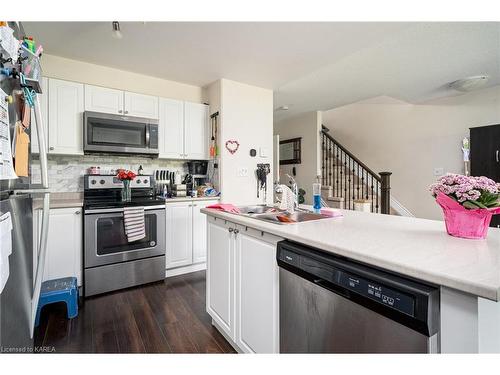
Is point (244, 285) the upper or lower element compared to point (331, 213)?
lower

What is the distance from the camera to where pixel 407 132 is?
4.73 metres

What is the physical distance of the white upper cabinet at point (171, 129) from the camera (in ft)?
10.3

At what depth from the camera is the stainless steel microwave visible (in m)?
2.67

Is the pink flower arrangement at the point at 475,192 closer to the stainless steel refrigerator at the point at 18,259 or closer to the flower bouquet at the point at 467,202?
the flower bouquet at the point at 467,202

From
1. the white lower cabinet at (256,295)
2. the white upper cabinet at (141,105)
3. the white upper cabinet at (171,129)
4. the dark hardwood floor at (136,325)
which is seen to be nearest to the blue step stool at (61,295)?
the dark hardwood floor at (136,325)

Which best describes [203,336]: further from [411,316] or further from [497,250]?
[497,250]

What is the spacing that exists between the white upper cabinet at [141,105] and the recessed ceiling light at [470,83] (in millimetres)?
4105

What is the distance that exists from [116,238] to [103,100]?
1.57m

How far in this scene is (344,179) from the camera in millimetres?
5574

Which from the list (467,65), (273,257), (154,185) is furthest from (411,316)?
(467,65)

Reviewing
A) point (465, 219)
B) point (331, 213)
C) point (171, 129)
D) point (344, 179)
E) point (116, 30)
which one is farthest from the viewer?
point (344, 179)

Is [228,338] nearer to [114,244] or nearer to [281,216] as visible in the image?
[281,216]

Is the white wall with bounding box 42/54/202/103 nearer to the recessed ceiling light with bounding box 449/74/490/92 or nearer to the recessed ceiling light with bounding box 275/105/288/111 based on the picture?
the recessed ceiling light with bounding box 275/105/288/111

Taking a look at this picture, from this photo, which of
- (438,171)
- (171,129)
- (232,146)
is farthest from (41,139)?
(438,171)
